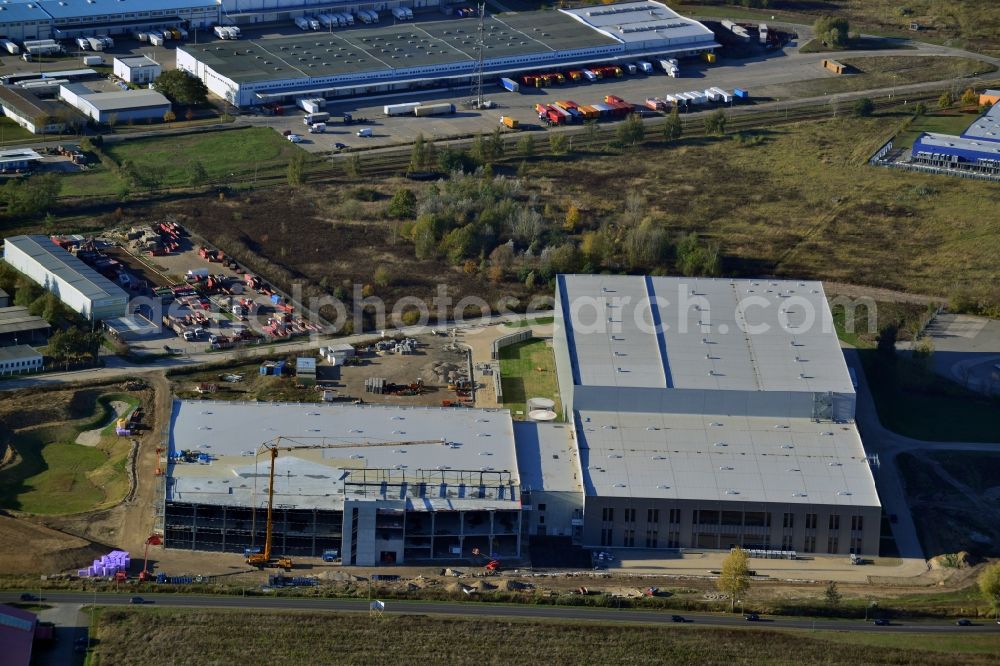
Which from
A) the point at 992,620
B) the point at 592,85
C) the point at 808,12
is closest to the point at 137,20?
the point at 592,85

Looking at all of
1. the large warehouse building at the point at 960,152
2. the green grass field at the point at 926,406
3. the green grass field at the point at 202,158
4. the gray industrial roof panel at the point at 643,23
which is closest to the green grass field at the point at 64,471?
the green grass field at the point at 202,158

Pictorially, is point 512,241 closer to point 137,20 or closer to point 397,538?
point 397,538

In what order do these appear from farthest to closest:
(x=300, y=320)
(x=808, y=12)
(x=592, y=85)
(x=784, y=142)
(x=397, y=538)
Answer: (x=808, y=12)
(x=592, y=85)
(x=784, y=142)
(x=300, y=320)
(x=397, y=538)

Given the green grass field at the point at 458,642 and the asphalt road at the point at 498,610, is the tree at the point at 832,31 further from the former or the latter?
the green grass field at the point at 458,642

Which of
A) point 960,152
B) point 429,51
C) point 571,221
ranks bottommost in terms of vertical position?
point 571,221

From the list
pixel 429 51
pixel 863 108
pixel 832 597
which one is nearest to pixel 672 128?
pixel 863 108

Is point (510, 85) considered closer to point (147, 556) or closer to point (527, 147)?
point (527, 147)
